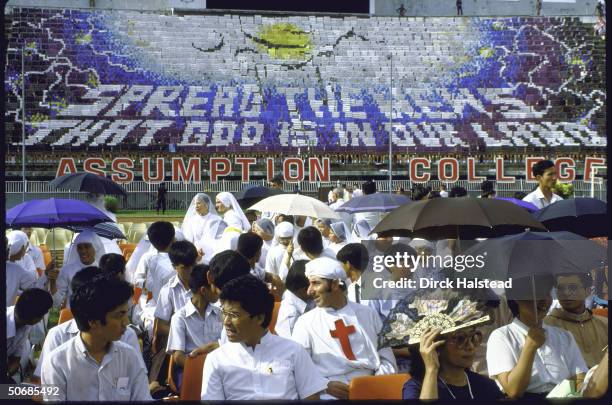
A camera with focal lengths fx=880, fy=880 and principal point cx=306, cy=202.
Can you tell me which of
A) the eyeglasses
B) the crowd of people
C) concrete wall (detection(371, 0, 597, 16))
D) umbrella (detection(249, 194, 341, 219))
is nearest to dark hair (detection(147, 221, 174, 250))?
the crowd of people

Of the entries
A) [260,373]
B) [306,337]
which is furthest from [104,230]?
[260,373]

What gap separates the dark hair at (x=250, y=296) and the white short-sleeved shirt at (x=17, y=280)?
119 inches

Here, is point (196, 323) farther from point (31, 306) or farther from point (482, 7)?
point (482, 7)

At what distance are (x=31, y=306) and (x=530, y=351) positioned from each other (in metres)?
2.76

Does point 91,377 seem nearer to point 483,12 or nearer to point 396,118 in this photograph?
point 396,118

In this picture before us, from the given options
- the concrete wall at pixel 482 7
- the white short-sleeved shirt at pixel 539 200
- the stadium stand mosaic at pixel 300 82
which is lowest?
the white short-sleeved shirt at pixel 539 200

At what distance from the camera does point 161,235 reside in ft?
21.7

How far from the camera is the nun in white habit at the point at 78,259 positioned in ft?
23.0

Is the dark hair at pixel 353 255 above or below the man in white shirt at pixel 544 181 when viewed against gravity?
below

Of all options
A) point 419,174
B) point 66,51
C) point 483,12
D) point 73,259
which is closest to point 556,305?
point 73,259

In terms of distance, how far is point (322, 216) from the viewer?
28.5 ft

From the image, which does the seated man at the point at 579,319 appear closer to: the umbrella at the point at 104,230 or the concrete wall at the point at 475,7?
the umbrella at the point at 104,230

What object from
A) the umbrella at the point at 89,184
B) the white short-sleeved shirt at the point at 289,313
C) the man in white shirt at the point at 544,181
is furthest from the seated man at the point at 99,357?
the umbrella at the point at 89,184

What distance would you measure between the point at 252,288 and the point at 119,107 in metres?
28.0
